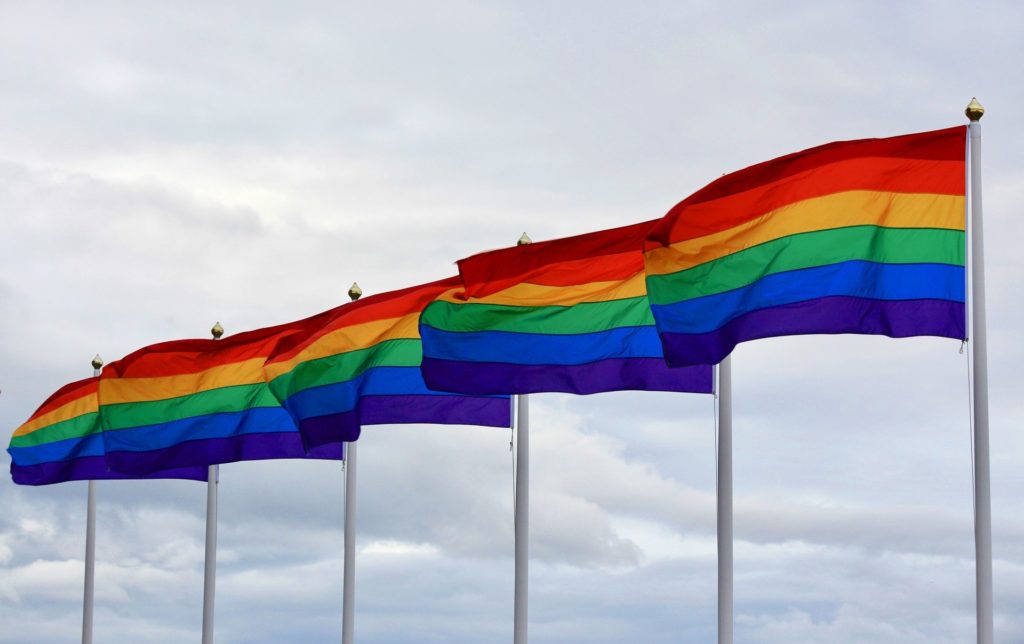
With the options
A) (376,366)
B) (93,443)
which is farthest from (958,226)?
(93,443)

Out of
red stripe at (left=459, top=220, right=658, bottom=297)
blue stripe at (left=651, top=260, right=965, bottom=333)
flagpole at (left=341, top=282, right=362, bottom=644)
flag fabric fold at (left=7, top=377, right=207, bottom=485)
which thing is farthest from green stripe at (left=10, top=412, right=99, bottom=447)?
blue stripe at (left=651, top=260, right=965, bottom=333)

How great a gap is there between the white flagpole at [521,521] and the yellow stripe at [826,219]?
527 centimetres

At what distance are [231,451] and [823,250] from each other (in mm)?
16291

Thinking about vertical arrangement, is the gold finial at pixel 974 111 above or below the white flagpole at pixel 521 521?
above

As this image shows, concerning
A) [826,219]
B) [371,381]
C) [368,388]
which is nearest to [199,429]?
[368,388]

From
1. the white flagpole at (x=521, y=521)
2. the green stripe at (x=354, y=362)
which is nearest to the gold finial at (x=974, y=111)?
the white flagpole at (x=521, y=521)

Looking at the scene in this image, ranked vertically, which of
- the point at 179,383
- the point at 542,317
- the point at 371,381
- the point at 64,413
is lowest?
the point at 371,381

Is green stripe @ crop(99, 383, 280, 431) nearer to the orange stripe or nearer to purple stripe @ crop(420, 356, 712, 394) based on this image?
purple stripe @ crop(420, 356, 712, 394)

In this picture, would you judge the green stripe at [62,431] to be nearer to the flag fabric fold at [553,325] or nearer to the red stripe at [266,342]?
the red stripe at [266,342]

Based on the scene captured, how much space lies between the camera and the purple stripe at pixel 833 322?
22.8 meters

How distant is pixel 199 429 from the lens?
120 feet

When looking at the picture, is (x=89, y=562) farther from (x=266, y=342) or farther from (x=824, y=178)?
(x=824, y=178)

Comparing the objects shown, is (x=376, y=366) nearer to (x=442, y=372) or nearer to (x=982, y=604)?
(x=442, y=372)

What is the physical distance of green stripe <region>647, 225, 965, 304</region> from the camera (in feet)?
76.0
